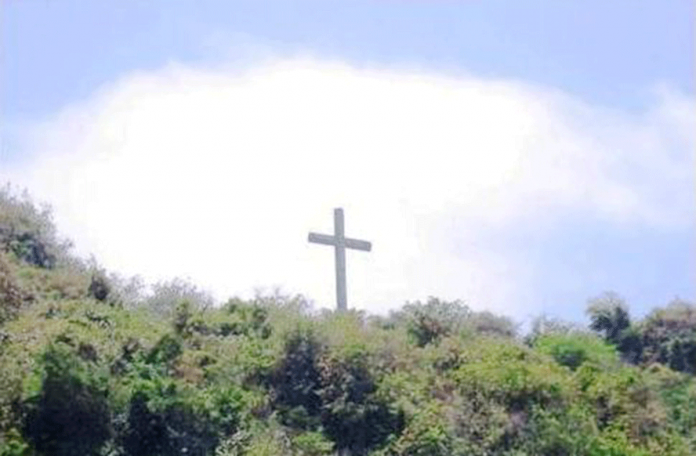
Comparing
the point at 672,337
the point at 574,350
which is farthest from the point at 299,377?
the point at 672,337

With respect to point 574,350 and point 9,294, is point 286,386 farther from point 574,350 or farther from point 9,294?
point 574,350

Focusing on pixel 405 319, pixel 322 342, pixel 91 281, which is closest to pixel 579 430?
pixel 322 342

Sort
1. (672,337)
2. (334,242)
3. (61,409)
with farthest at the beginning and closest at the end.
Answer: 1. (672,337)
2. (334,242)
3. (61,409)

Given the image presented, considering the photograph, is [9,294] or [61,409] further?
[9,294]

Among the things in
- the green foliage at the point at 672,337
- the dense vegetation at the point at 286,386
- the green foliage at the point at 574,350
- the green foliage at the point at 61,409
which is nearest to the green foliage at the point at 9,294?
the dense vegetation at the point at 286,386

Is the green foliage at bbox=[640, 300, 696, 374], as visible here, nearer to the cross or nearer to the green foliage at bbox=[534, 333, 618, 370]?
the green foliage at bbox=[534, 333, 618, 370]

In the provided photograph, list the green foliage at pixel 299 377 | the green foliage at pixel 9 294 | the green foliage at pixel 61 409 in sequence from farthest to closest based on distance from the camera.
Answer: the green foliage at pixel 9 294
the green foliage at pixel 299 377
the green foliage at pixel 61 409

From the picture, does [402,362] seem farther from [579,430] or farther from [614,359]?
[614,359]

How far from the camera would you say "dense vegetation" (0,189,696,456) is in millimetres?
24156

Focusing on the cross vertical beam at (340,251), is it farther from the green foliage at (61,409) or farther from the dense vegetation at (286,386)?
the green foliage at (61,409)

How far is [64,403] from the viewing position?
78.1ft

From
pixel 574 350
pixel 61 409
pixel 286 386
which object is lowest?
pixel 61 409

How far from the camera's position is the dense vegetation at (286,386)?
24156 mm

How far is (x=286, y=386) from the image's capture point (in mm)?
27531
